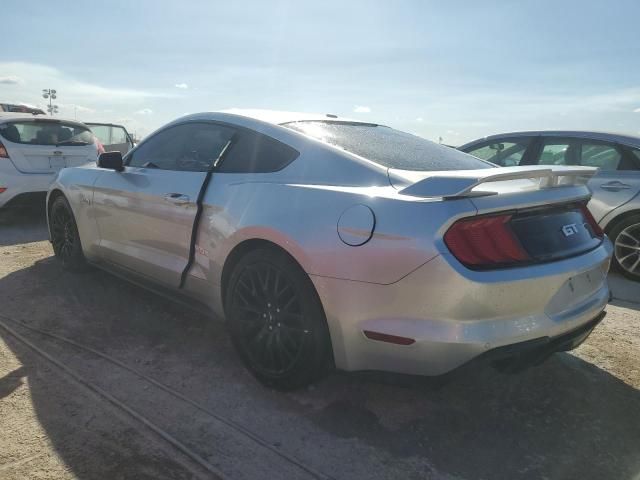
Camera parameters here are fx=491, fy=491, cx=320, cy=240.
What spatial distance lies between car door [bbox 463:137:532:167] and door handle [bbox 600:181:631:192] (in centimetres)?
88

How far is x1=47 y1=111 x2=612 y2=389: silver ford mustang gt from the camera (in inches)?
78.1

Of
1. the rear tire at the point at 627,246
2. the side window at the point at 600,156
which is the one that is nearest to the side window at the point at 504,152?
the side window at the point at 600,156

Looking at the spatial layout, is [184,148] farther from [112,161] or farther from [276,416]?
[276,416]

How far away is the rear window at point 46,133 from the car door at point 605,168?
626cm

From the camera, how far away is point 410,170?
2.42 metres

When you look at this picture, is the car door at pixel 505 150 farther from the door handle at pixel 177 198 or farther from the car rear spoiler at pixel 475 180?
the door handle at pixel 177 198

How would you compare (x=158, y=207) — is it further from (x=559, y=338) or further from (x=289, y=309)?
(x=559, y=338)

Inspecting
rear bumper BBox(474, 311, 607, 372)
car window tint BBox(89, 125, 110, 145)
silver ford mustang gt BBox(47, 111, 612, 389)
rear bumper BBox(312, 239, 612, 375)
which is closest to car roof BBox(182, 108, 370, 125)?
silver ford mustang gt BBox(47, 111, 612, 389)

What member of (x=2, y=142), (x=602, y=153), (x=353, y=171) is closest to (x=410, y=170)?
(x=353, y=171)

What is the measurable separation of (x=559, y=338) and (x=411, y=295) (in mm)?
761

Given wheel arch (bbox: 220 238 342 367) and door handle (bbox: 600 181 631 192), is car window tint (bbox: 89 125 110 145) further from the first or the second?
door handle (bbox: 600 181 631 192)

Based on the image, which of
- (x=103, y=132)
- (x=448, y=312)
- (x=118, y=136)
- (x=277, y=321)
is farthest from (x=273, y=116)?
(x=118, y=136)

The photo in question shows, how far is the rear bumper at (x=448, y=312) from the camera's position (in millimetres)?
1952

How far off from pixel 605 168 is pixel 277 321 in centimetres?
418
